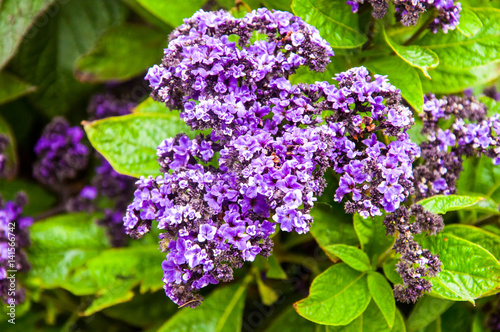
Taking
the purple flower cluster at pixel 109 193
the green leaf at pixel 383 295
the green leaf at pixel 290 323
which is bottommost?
the green leaf at pixel 290 323

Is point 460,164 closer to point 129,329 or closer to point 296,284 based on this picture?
point 296,284

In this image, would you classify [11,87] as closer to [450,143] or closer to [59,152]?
[59,152]

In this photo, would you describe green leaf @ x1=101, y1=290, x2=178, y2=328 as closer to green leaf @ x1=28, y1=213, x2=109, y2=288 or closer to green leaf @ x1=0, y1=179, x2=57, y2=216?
green leaf @ x1=28, y1=213, x2=109, y2=288

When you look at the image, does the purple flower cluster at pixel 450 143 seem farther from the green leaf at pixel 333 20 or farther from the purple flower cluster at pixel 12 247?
the purple flower cluster at pixel 12 247

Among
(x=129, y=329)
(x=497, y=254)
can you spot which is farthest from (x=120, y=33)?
(x=497, y=254)

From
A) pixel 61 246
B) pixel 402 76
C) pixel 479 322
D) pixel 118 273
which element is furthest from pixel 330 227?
pixel 61 246

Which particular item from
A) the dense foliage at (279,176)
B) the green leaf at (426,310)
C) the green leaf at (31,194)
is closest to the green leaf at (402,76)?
the dense foliage at (279,176)
